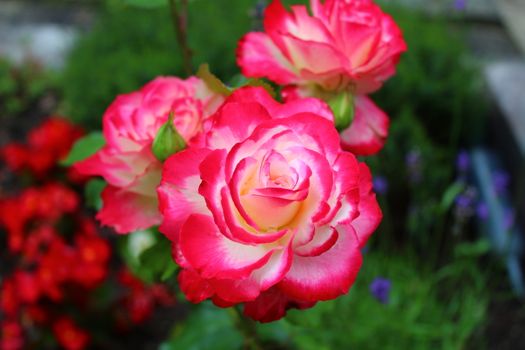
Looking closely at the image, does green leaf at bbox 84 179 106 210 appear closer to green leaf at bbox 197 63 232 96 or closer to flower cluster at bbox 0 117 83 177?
green leaf at bbox 197 63 232 96

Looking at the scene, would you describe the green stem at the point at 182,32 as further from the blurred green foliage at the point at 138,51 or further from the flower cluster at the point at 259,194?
the blurred green foliage at the point at 138,51

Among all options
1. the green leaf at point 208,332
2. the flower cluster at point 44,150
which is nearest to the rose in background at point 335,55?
the green leaf at point 208,332

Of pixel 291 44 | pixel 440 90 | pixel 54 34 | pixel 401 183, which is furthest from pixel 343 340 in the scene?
pixel 54 34

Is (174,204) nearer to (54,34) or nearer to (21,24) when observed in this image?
(54,34)

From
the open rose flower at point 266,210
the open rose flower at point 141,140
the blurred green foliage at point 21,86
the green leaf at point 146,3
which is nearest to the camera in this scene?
the open rose flower at point 266,210

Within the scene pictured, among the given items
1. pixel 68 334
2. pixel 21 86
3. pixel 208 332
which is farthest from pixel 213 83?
pixel 21 86

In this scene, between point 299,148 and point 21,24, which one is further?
point 21,24
